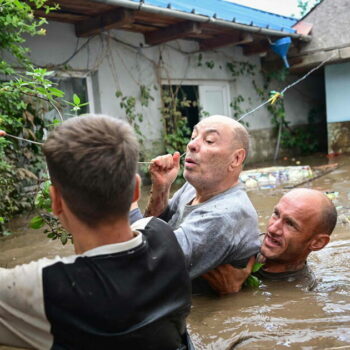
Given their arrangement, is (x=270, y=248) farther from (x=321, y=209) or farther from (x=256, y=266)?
(x=321, y=209)

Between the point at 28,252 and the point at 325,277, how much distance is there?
2.59 m

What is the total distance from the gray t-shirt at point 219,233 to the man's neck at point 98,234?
78 cm

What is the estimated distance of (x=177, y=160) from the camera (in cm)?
250

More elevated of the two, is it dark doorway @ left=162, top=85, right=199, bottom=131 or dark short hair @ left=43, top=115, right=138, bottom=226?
dark doorway @ left=162, top=85, right=199, bottom=131

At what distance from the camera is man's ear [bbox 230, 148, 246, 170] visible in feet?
8.11

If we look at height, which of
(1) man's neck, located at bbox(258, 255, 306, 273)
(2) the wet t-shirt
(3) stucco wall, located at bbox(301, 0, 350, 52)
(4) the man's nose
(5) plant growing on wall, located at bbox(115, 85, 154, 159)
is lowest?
(2) the wet t-shirt

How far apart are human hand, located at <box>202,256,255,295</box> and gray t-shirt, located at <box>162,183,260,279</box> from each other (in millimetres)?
55

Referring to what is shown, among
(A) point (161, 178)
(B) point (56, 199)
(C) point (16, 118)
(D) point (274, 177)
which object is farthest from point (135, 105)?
(B) point (56, 199)

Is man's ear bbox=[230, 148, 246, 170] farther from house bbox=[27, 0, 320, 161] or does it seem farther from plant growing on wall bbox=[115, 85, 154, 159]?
plant growing on wall bbox=[115, 85, 154, 159]

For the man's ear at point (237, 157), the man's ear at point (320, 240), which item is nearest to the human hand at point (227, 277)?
the man's ear at point (320, 240)

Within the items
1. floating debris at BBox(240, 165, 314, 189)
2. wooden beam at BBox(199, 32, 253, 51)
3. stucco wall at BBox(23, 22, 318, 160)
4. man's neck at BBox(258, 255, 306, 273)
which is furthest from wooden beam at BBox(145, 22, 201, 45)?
man's neck at BBox(258, 255, 306, 273)

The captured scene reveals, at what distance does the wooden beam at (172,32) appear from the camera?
7371mm

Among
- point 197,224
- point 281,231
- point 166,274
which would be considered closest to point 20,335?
point 166,274

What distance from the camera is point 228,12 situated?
9.30 meters
